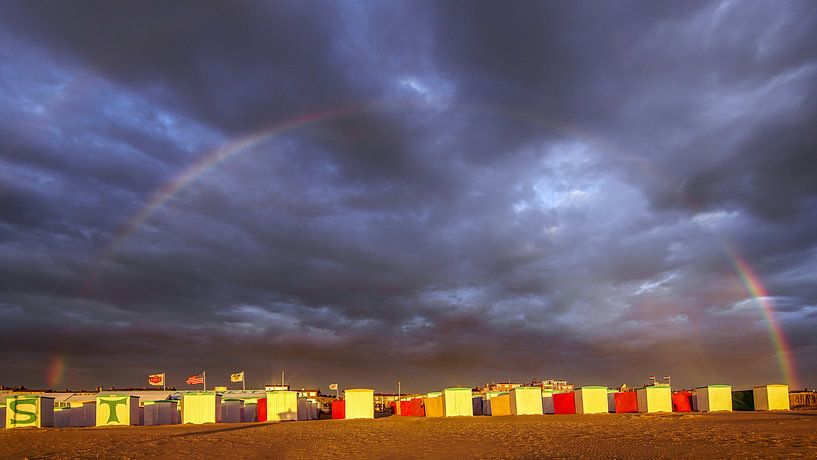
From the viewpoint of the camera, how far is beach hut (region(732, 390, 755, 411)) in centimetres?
7125

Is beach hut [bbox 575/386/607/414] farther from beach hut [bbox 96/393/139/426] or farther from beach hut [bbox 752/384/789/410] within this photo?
beach hut [bbox 96/393/139/426]

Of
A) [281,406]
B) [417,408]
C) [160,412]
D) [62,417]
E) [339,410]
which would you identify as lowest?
[417,408]

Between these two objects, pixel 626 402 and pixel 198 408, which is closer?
pixel 198 408

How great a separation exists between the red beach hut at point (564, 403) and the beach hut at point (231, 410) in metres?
41.0

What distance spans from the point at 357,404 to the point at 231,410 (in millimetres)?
16474

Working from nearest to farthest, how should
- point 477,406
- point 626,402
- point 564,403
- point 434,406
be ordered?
point 626,402 → point 564,403 → point 434,406 → point 477,406

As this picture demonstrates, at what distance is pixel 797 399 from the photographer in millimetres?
87312

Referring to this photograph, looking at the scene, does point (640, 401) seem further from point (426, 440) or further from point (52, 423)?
point (52, 423)

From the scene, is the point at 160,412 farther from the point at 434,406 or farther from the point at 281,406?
the point at 434,406

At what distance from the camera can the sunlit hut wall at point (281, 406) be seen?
256 ft

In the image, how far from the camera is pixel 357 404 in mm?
76000

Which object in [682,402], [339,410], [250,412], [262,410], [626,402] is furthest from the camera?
[339,410]

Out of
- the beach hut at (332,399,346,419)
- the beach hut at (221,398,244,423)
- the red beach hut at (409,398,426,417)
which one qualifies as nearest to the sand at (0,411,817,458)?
the beach hut at (221,398,244,423)

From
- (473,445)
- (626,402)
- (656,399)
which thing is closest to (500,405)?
(626,402)
